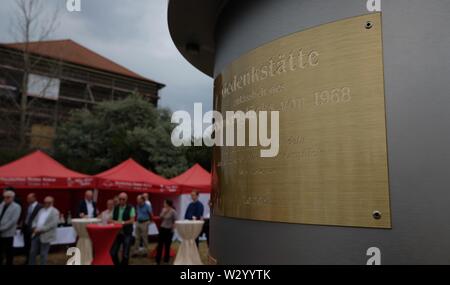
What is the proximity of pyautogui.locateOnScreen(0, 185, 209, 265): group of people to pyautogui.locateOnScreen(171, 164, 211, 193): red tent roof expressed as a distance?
10.2ft

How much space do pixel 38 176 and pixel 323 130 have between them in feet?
36.8

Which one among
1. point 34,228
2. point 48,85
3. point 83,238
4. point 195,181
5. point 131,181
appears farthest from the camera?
point 48,85

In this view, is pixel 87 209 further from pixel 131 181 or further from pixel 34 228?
pixel 131 181

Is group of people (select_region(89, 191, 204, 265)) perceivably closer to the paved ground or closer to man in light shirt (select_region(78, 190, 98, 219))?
man in light shirt (select_region(78, 190, 98, 219))

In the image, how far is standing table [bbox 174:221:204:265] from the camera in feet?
31.8

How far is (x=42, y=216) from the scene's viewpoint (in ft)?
28.1

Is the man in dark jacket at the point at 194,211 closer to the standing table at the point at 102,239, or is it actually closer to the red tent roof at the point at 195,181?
the standing table at the point at 102,239

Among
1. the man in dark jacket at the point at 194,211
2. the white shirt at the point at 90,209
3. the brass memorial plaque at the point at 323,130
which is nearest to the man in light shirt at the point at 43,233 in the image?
the white shirt at the point at 90,209

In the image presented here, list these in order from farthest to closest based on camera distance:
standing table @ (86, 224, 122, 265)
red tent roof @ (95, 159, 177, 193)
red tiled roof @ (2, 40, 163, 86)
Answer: red tiled roof @ (2, 40, 163, 86)
red tent roof @ (95, 159, 177, 193)
standing table @ (86, 224, 122, 265)

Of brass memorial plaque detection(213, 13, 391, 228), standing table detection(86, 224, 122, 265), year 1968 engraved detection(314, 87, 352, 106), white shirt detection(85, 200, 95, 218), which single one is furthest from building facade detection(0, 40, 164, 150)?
year 1968 engraved detection(314, 87, 352, 106)

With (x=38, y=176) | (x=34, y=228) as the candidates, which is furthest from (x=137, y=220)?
(x=38, y=176)

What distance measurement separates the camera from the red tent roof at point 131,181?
1283 cm

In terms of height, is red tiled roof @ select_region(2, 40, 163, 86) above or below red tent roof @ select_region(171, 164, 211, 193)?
above
